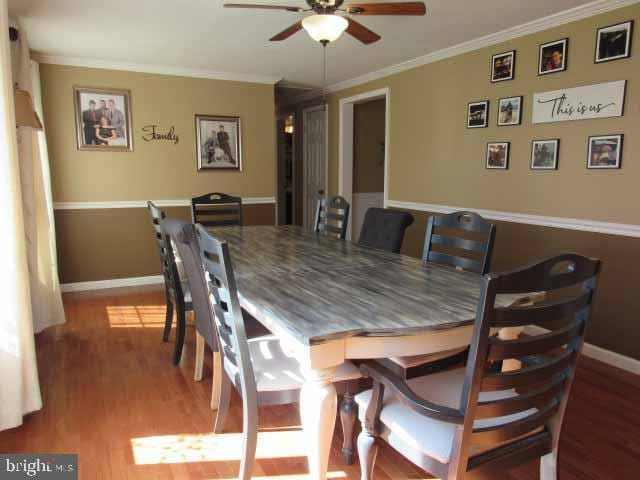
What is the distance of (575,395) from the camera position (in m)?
2.61

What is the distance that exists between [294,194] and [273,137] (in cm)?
165

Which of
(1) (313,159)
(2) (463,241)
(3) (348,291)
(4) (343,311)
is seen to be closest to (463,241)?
(2) (463,241)

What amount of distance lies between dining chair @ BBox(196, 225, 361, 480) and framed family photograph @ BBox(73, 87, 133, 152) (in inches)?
138

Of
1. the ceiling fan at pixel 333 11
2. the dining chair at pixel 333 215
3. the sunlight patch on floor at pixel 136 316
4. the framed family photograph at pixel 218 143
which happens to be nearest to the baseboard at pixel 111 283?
the sunlight patch on floor at pixel 136 316

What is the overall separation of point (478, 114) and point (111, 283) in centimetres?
399

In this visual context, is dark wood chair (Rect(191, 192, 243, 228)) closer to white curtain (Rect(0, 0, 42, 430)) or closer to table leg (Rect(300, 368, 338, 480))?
white curtain (Rect(0, 0, 42, 430))

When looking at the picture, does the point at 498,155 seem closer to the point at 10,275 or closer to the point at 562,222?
the point at 562,222

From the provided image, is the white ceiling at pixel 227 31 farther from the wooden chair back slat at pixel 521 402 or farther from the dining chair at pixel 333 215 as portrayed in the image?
the wooden chair back slat at pixel 521 402

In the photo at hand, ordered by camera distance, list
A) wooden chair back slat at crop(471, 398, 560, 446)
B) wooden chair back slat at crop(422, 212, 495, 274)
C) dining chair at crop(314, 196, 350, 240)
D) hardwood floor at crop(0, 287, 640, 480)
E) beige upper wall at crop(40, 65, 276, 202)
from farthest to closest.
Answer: beige upper wall at crop(40, 65, 276, 202) → dining chair at crop(314, 196, 350, 240) → wooden chair back slat at crop(422, 212, 495, 274) → hardwood floor at crop(0, 287, 640, 480) → wooden chair back slat at crop(471, 398, 560, 446)

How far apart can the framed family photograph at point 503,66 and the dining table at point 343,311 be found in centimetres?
202

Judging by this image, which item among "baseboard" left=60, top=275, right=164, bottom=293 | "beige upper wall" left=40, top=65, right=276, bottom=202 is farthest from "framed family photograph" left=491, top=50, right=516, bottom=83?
"baseboard" left=60, top=275, right=164, bottom=293

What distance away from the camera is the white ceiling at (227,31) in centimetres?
308

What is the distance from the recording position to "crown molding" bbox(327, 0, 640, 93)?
2.95m

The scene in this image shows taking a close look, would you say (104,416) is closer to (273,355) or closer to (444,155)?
(273,355)
